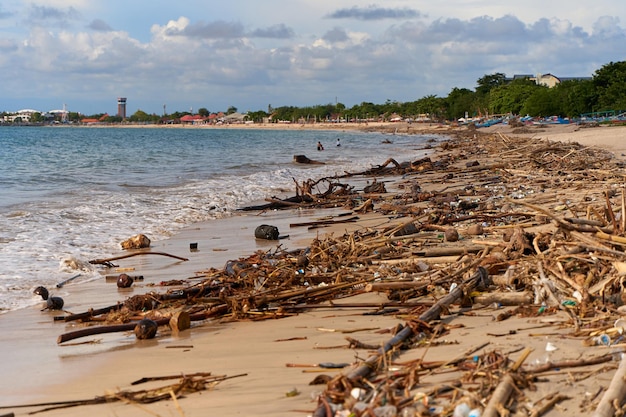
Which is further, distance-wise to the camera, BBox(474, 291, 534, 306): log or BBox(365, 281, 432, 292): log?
BBox(365, 281, 432, 292): log

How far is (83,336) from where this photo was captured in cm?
502

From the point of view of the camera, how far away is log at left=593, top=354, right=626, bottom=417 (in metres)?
2.63

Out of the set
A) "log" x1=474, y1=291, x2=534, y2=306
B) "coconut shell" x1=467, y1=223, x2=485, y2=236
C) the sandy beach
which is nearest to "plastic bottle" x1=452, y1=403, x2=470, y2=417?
the sandy beach

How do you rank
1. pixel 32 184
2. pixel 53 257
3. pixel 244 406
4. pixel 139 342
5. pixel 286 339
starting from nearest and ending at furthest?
pixel 244 406, pixel 286 339, pixel 139 342, pixel 53 257, pixel 32 184

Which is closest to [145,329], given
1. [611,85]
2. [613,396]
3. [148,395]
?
[148,395]

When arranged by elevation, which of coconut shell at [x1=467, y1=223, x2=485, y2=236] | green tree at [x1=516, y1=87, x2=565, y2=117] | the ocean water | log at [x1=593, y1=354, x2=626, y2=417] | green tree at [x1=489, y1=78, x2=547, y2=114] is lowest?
the ocean water

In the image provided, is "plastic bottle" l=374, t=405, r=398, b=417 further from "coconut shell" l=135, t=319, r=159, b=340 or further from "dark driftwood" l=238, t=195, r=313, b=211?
"dark driftwood" l=238, t=195, r=313, b=211

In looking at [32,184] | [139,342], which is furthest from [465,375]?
[32,184]

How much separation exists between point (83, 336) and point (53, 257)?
13.9ft

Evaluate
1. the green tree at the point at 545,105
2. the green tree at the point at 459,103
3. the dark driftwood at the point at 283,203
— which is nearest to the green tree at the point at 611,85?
the green tree at the point at 545,105

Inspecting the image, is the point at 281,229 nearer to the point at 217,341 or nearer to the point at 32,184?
the point at 217,341

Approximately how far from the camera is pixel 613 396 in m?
2.72

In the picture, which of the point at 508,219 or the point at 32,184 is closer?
the point at 508,219

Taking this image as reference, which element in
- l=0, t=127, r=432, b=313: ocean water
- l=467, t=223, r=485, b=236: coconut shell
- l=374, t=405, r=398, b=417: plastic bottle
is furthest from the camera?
l=0, t=127, r=432, b=313: ocean water
